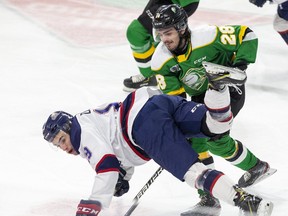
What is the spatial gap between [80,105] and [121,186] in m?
1.68

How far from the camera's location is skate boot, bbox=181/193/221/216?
3.78 metres

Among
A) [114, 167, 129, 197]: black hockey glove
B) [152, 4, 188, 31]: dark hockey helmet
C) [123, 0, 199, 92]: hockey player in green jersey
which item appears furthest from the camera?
[123, 0, 199, 92]: hockey player in green jersey

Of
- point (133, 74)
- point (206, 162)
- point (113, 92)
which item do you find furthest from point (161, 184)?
point (133, 74)

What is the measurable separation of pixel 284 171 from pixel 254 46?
714mm

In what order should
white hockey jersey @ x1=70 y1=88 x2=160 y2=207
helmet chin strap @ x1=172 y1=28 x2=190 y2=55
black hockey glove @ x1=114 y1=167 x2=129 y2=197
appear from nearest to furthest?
white hockey jersey @ x1=70 y1=88 x2=160 y2=207, black hockey glove @ x1=114 y1=167 x2=129 y2=197, helmet chin strap @ x1=172 y1=28 x2=190 y2=55

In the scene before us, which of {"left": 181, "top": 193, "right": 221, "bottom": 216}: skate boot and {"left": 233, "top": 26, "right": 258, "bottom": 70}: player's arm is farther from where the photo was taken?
{"left": 233, "top": 26, "right": 258, "bottom": 70}: player's arm

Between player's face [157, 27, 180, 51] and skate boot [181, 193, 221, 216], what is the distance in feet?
2.60

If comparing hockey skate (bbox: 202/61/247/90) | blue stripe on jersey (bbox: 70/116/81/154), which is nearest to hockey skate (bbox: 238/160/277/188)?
hockey skate (bbox: 202/61/247/90)

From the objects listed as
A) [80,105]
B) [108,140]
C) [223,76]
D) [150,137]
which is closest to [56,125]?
[108,140]

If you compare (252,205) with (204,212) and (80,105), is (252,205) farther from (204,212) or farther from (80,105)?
(80,105)

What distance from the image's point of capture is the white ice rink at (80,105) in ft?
13.1

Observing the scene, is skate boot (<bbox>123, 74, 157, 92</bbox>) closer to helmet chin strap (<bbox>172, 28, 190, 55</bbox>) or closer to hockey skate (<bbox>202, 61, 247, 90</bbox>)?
helmet chin strap (<bbox>172, 28, 190, 55</bbox>)

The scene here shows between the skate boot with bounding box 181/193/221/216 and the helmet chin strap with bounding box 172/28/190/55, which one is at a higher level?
the helmet chin strap with bounding box 172/28/190/55

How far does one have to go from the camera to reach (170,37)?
12.9 feet
